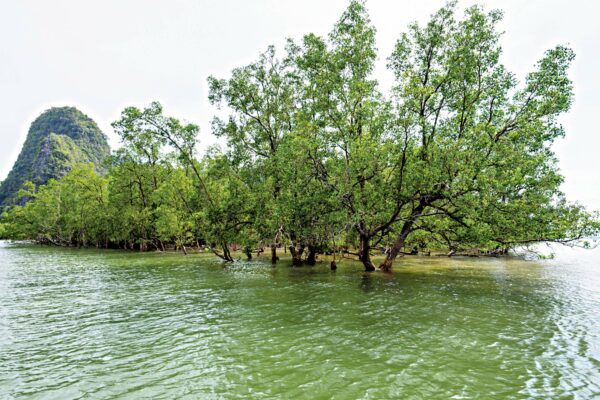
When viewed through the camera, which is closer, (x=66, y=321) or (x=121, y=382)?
(x=121, y=382)

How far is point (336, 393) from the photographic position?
8.39 m

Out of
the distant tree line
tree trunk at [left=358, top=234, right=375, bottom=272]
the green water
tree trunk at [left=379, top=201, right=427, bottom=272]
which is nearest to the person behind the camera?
the green water

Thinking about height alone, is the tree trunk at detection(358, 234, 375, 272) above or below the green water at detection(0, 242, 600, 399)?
above

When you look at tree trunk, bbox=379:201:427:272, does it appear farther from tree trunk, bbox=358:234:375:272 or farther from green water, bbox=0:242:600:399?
green water, bbox=0:242:600:399

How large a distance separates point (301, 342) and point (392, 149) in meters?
17.4

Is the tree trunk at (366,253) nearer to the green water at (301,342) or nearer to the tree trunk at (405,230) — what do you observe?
the tree trunk at (405,230)

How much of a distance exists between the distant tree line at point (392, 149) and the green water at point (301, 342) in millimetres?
5814

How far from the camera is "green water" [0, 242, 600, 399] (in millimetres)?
8836

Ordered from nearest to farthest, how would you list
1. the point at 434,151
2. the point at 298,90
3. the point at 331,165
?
the point at 434,151
the point at 331,165
the point at 298,90

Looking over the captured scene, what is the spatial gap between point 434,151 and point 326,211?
1002 centimetres

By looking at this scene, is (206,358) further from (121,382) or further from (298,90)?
(298,90)

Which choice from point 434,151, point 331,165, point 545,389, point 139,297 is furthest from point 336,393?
Answer: point 331,165

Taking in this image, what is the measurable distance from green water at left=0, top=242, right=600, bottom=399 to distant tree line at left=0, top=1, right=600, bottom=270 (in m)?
5.81

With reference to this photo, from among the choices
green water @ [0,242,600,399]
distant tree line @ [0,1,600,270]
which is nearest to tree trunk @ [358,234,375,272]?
distant tree line @ [0,1,600,270]
